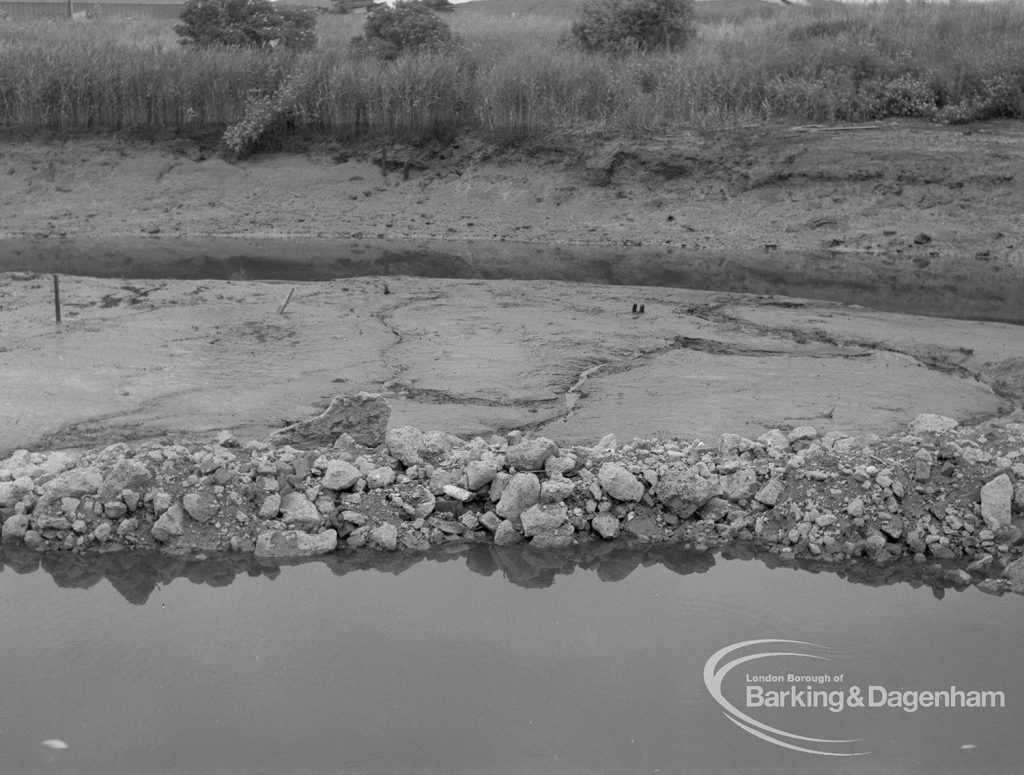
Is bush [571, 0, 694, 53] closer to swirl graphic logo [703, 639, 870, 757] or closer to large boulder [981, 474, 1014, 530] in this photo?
large boulder [981, 474, 1014, 530]

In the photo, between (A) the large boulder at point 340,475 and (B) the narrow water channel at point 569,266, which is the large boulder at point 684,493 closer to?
(A) the large boulder at point 340,475

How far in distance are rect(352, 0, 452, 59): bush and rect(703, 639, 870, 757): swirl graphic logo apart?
14.6m

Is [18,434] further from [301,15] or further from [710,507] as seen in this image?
[301,15]

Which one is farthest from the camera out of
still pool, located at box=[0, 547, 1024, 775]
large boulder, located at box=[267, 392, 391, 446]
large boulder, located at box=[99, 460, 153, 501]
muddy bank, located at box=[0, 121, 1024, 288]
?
muddy bank, located at box=[0, 121, 1024, 288]

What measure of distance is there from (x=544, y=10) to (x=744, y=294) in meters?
23.6

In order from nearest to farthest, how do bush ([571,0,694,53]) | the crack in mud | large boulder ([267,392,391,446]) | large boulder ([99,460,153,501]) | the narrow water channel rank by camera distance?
large boulder ([99,460,153,501])
large boulder ([267,392,391,446])
the crack in mud
the narrow water channel
bush ([571,0,694,53])

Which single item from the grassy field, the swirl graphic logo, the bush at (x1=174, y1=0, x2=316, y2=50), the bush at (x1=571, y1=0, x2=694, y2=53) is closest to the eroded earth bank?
the swirl graphic logo

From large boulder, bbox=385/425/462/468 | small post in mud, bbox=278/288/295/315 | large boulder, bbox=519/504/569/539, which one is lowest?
large boulder, bbox=519/504/569/539

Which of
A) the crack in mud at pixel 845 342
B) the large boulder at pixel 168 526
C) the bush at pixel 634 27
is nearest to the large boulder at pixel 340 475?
the large boulder at pixel 168 526

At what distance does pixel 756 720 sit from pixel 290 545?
6.87 feet

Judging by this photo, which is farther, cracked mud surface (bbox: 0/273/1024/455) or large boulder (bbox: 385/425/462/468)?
cracked mud surface (bbox: 0/273/1024/455)

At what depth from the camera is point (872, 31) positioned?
1698cm

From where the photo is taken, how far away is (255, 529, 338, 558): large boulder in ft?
15.1

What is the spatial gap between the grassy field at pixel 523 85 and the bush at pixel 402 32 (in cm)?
53
